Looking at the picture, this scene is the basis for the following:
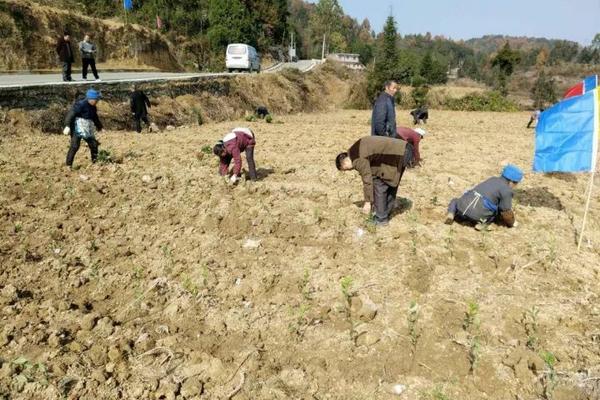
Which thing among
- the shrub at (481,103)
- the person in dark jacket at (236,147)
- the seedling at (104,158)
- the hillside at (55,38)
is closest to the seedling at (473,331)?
the person in dark jacket at (236,147)

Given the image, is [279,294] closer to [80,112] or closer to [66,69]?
[80,112]

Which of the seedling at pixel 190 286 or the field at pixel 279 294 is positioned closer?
the field at pixel 279 294

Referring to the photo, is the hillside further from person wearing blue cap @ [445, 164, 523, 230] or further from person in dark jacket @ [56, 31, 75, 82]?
person wearing blue cap @ [445, 164, 523, 230]

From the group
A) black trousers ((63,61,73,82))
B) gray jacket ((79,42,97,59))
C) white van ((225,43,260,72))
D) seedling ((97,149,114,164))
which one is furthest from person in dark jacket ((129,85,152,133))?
white van ((225,43,260,72))

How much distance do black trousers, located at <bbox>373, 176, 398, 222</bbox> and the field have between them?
186mm

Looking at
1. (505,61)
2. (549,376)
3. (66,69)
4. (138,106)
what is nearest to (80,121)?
(138,106)

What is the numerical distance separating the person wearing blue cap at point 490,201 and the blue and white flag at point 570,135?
0.35 m

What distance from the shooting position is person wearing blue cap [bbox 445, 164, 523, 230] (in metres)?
5.33

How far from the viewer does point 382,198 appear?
5.48 metres

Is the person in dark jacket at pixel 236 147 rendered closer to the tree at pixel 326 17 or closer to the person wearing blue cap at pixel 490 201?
the person wearing blue cap at pixel 490 201

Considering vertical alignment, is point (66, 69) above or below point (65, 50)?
below

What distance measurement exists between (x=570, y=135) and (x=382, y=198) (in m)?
2.22

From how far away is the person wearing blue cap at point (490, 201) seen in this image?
17.5 ft

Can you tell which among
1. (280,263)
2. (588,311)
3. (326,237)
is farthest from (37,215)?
(588,311)
